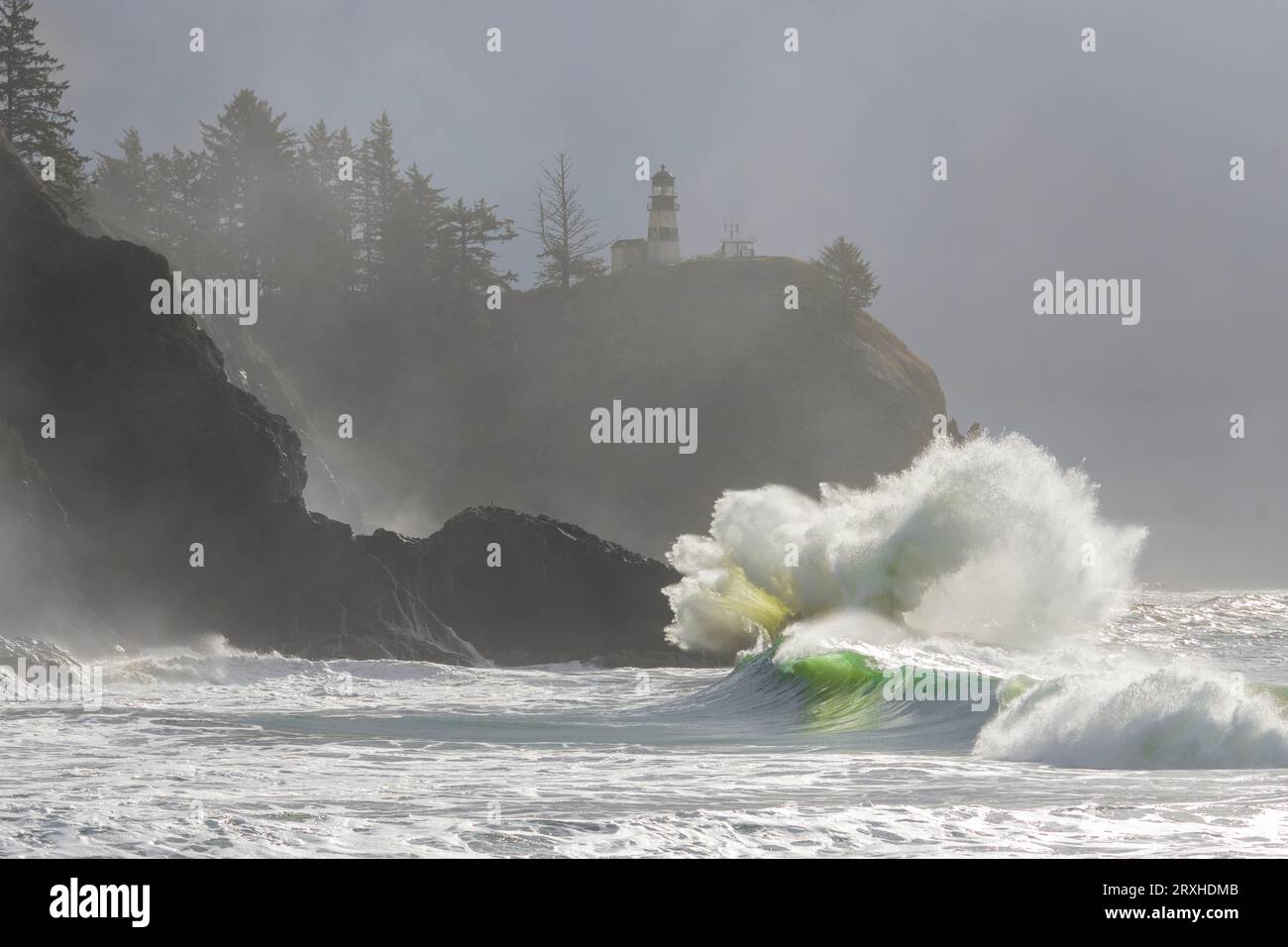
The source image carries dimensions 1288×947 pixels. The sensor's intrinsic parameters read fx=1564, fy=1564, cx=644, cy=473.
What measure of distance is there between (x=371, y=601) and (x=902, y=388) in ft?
171

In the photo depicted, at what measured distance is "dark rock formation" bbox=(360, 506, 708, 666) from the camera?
36938 millimetres

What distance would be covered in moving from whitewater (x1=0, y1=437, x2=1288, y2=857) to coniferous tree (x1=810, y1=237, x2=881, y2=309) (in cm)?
5216

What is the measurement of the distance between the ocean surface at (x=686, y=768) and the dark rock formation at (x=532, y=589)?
429 inches

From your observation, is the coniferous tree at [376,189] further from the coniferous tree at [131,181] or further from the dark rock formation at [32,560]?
the dark rock formation at [32,560]

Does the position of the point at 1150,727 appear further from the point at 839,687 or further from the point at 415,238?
the point at 415,238

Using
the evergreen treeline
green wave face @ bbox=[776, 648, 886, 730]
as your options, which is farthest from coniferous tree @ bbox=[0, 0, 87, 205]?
green wave face @ bbox=[776, 648, 886, 730]

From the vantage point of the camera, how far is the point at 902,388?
81.6 meters

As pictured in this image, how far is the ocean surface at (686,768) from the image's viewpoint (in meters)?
10.6

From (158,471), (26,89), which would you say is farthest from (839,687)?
(26,89)

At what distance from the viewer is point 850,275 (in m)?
86.1

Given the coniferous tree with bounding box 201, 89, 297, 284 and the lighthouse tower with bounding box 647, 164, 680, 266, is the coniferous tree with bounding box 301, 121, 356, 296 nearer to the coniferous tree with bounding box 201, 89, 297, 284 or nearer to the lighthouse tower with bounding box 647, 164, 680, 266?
the coniferous tree with bounding box 201, 89, 297, 284

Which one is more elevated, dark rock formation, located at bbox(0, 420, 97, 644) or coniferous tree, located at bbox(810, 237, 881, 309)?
coniferous tree, located at bbox(810, 237, 881, 309)

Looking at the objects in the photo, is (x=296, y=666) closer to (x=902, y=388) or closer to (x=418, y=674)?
(x=418, y=674)
